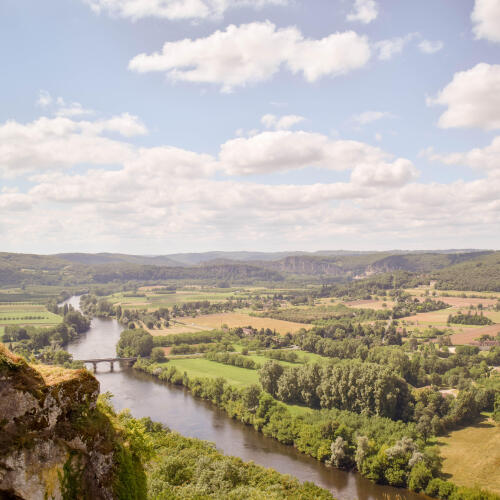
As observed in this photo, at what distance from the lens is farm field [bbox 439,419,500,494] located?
42.8 meters

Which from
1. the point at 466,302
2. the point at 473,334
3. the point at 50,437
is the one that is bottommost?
the point at 473,334

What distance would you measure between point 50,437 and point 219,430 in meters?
47.9

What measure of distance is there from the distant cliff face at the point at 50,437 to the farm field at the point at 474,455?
41.5m

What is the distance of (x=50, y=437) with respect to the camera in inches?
582

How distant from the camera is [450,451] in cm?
4938

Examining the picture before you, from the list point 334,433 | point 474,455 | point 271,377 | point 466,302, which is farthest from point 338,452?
point 466,302

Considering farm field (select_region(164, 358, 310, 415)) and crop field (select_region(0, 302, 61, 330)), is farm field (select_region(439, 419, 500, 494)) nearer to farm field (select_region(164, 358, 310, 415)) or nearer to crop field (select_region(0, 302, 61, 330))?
farm field (select_region(164, 358, 310, 415))

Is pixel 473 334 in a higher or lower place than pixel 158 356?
higher

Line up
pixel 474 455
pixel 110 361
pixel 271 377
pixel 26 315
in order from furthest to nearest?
pixel 26 315 < pixel 110 361 < pixel 271 377 < pixel 474 455

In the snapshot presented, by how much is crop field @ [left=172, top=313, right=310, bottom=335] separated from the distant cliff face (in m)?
115

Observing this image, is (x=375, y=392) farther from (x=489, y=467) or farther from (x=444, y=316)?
(x=444, y=316)

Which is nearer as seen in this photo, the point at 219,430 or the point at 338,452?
the point at 338,452

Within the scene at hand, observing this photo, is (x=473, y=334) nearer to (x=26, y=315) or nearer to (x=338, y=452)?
(x=338, y=452)

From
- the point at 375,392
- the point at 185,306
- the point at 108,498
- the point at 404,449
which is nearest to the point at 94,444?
the point at 108,498
